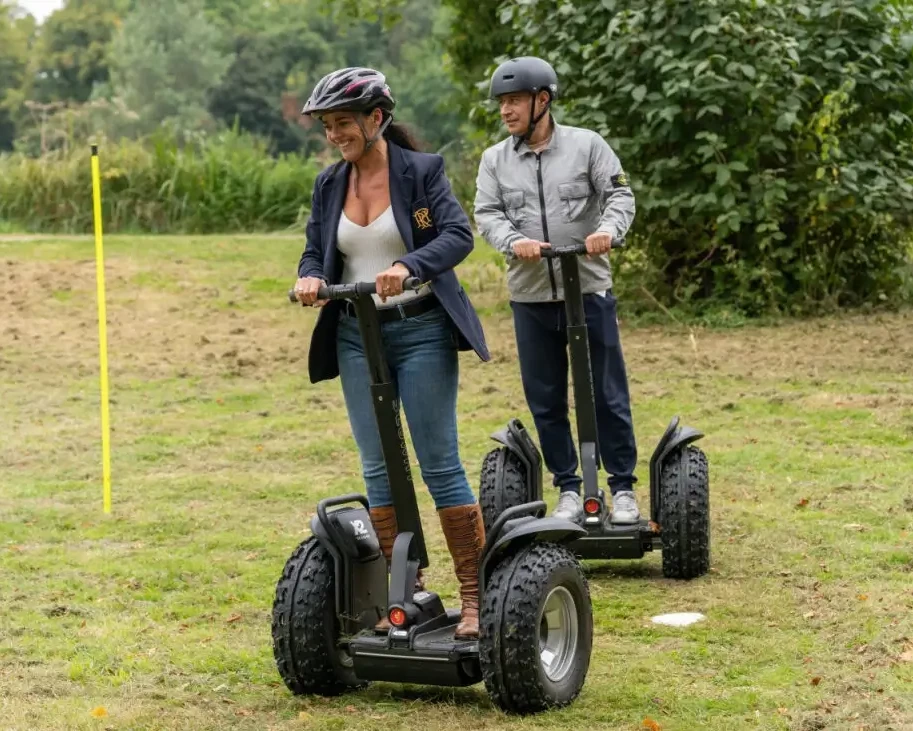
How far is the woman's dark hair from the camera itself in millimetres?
5215

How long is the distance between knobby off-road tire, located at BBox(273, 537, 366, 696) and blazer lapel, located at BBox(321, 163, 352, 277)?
0.93 metres

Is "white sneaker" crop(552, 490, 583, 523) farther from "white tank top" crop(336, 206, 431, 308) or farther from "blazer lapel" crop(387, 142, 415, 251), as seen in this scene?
"blazer lapel" crop(387, 142, 415, 251)

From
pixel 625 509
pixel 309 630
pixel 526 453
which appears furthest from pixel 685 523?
pixel 309 630

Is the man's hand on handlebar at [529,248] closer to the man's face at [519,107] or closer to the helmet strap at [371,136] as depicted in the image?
the man's face at [519,107]

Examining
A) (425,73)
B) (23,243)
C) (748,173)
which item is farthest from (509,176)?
(425,73)

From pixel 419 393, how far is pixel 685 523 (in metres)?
1.87

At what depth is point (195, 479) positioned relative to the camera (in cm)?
909

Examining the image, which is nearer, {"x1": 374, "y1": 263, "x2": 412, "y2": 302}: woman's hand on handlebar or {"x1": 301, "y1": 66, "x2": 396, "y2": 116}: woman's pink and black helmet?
{"x1": 374, "y1": 263, "x2": 412, "y2": 302}: woman's hand on handlebar

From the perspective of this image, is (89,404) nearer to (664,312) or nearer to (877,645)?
(664,312)

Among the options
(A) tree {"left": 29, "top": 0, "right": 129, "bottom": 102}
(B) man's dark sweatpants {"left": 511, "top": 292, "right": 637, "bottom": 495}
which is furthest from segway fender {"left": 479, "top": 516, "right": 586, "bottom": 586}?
(A) tree {"left": 29, "top": 0, "right": 129, "bottom": 102}

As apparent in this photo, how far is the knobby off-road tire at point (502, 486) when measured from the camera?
22.6 ft

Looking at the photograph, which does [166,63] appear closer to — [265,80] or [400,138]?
[265,80]

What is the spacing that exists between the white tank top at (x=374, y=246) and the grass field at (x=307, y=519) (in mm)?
1287

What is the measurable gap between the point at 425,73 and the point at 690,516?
84401 millimetres
